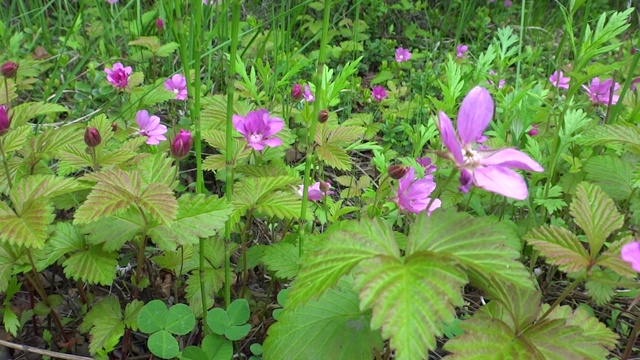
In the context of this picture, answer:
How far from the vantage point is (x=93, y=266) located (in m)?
1.32

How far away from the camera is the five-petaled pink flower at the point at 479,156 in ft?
2.99

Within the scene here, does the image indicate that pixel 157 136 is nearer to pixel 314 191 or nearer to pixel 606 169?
pixel 314 191

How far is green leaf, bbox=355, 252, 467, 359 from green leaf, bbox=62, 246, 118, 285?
0.76 meters

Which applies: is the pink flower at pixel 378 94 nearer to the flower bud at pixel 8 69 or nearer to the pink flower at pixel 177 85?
the pink flower at pixel 177 85

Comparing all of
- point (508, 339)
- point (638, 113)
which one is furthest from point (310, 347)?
point (638, 113)

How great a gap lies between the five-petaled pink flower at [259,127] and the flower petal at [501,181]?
860 mm

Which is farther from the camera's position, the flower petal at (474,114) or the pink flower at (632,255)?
the flower petal at (474,114)

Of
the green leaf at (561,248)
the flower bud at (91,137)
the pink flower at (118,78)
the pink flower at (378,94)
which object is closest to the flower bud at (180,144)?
the flower bud at (91,137)

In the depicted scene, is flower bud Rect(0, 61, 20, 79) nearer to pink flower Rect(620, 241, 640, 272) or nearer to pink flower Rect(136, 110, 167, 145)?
pink flower Rect(136, 110, 167, 145)

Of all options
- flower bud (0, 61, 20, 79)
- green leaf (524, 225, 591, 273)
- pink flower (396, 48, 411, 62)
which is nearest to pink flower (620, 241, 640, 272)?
green leaf (524, 225, 591, 273)

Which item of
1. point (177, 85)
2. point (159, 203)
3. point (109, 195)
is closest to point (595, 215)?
point (159, 203)

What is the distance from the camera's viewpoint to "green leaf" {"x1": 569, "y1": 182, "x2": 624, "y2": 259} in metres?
1.06

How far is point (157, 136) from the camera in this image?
2.01 m

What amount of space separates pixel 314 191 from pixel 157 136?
2.43 ft
